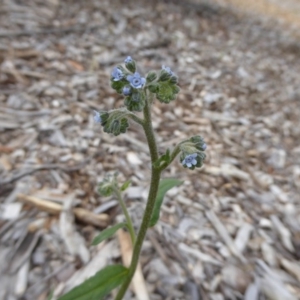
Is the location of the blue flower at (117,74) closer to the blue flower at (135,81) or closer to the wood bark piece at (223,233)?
the blue flower at (135,81)

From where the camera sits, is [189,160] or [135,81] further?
[189,160]

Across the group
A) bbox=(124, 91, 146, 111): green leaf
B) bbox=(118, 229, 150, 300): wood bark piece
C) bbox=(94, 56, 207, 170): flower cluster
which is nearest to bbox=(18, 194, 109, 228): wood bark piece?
bbox=(118, 229, 150, 300): wood bark piece

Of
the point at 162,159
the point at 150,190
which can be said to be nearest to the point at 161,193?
the point at 150,190

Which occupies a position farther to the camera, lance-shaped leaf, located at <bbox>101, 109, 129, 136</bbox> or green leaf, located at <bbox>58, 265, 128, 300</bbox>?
green leaf, located at <bbox>58, 265, 128, 300</bbox>

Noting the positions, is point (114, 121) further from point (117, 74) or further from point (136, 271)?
point (136, 271)

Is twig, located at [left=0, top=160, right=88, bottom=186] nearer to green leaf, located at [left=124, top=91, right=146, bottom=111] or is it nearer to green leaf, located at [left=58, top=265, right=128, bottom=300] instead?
green leaf, located at [left=58, top=265, right=128, bottom=300]

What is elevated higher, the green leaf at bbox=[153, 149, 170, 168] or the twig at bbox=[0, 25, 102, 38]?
the twig at bbox=[0, 25, 102, 38]
